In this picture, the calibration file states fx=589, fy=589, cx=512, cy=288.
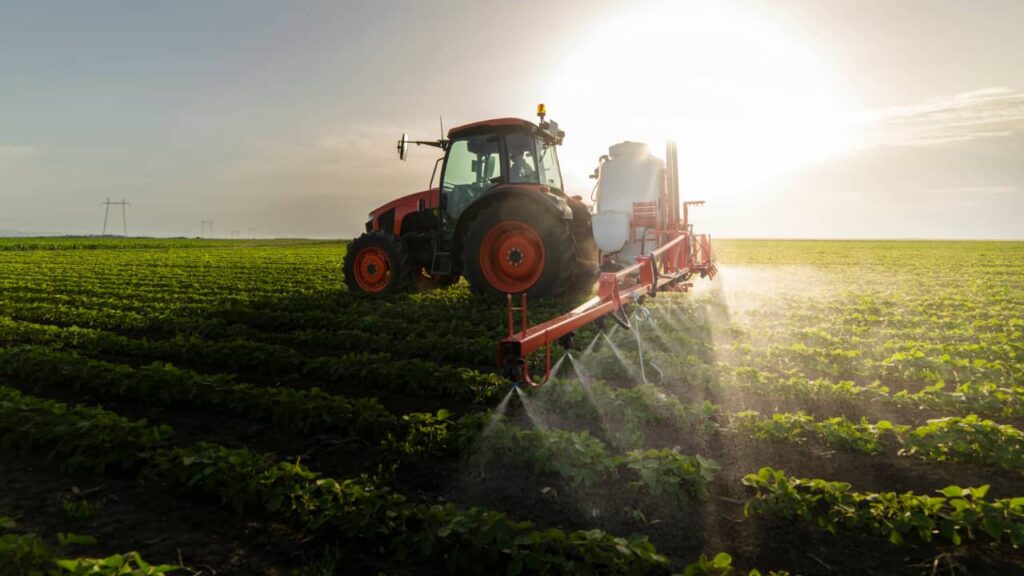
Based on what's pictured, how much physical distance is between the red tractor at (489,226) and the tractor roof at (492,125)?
18mm

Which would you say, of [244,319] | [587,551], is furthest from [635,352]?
[244,319]

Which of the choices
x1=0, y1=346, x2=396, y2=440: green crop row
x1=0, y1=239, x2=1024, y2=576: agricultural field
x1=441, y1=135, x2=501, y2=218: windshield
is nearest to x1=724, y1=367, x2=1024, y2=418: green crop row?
x1=0, y1=239, x2=1024, y2=576: agricultural field

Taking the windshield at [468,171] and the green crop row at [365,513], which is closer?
the green crop row at [365,513]

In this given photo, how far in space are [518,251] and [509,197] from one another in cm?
86

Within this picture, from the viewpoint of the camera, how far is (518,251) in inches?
366

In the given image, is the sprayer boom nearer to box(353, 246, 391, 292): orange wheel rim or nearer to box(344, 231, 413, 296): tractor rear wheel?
box(344, 231, 413, 296): tractor rear wheel

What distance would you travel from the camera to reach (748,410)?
4.94m

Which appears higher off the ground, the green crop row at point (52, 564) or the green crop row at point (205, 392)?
the green crop row at point (205, 392)

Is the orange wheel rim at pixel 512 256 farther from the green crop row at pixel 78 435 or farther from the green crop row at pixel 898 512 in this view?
the green crop row at pixel 898 512

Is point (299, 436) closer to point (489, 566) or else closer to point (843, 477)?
point (489, 566)

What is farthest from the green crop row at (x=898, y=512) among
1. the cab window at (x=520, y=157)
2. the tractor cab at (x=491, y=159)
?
the cab window at (x=520, y=157)

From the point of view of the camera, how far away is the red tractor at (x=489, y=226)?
9.09 meters

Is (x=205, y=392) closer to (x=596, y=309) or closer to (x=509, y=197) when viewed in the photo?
(x=596, y=309)

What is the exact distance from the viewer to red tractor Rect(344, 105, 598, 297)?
9.09 metres
